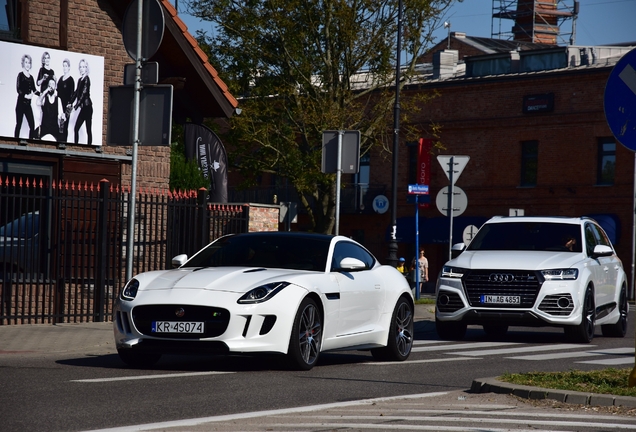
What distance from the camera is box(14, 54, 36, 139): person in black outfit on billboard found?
1748cm

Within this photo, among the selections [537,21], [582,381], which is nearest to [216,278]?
[582,381]

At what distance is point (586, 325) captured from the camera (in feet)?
53.7

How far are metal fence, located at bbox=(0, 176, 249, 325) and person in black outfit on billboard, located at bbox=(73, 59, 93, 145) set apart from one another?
99 cm

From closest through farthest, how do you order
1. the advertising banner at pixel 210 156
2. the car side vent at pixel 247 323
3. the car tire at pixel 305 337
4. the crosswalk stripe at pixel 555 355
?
the car side vent at pixel 247 323 → the car tire at pixel 305 337 → the crosswalk stripe at pixel 555 355 → the advertising banner at pixel 210 156

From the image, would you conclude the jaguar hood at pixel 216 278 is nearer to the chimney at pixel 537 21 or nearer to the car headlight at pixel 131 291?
the car headlight at pixel 131 291

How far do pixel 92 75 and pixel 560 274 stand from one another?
8.03 m

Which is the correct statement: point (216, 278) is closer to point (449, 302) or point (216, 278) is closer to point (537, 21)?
point (449, 302)

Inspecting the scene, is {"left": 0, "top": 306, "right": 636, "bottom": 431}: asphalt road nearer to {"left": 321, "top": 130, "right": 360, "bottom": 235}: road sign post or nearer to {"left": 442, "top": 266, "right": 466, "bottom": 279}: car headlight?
{"left": 442, "top": 266, "right": 466, "bottom": 279}: car headlight

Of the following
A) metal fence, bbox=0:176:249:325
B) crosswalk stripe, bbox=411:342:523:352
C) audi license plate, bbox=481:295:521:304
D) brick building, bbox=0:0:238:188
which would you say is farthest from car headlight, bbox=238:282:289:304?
brick building, bbox=0:0:238:188

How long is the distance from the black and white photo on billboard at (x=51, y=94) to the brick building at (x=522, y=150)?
1166 inches

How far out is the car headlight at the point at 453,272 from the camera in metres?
16.4

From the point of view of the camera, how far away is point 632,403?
8539 millimetres

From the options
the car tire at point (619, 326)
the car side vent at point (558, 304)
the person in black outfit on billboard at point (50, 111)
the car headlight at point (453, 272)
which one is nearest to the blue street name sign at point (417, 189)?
the car tire at point (619, 326)

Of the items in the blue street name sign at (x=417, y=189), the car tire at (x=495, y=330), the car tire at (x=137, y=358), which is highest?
the blue street name sign at (x=417, y=189)
